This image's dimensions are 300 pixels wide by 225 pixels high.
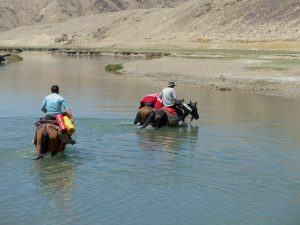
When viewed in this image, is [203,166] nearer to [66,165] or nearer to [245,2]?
[66,165]

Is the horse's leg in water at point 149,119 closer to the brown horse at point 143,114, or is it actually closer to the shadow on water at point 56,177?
the brown horse at point 143,114

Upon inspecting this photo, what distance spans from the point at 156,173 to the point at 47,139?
8.39ft

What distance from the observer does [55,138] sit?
1364 centimetres

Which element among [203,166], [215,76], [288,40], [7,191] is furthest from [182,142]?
[288,40]

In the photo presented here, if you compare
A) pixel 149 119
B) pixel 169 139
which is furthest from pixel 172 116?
pixel 169 139

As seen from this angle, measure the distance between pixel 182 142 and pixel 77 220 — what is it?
7.37 metres

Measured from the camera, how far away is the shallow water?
10.1m

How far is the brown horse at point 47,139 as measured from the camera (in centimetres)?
1357

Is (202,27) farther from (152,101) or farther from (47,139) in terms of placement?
(47,139)

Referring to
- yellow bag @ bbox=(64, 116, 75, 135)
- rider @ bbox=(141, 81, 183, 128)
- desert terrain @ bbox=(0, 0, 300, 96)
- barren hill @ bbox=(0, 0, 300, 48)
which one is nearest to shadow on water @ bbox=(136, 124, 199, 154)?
rider @ bbox=(141, 81, 183, 128)

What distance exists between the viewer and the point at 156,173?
12820 millimetres

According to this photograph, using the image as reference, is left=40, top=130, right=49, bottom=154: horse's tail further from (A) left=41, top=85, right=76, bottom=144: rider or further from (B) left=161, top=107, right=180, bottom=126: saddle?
(B) left=161, top=107, right=180, bottom=126: saddle

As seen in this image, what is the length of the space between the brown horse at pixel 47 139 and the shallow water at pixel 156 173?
0.23 meters

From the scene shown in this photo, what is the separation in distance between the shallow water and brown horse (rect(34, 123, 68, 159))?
23cm
